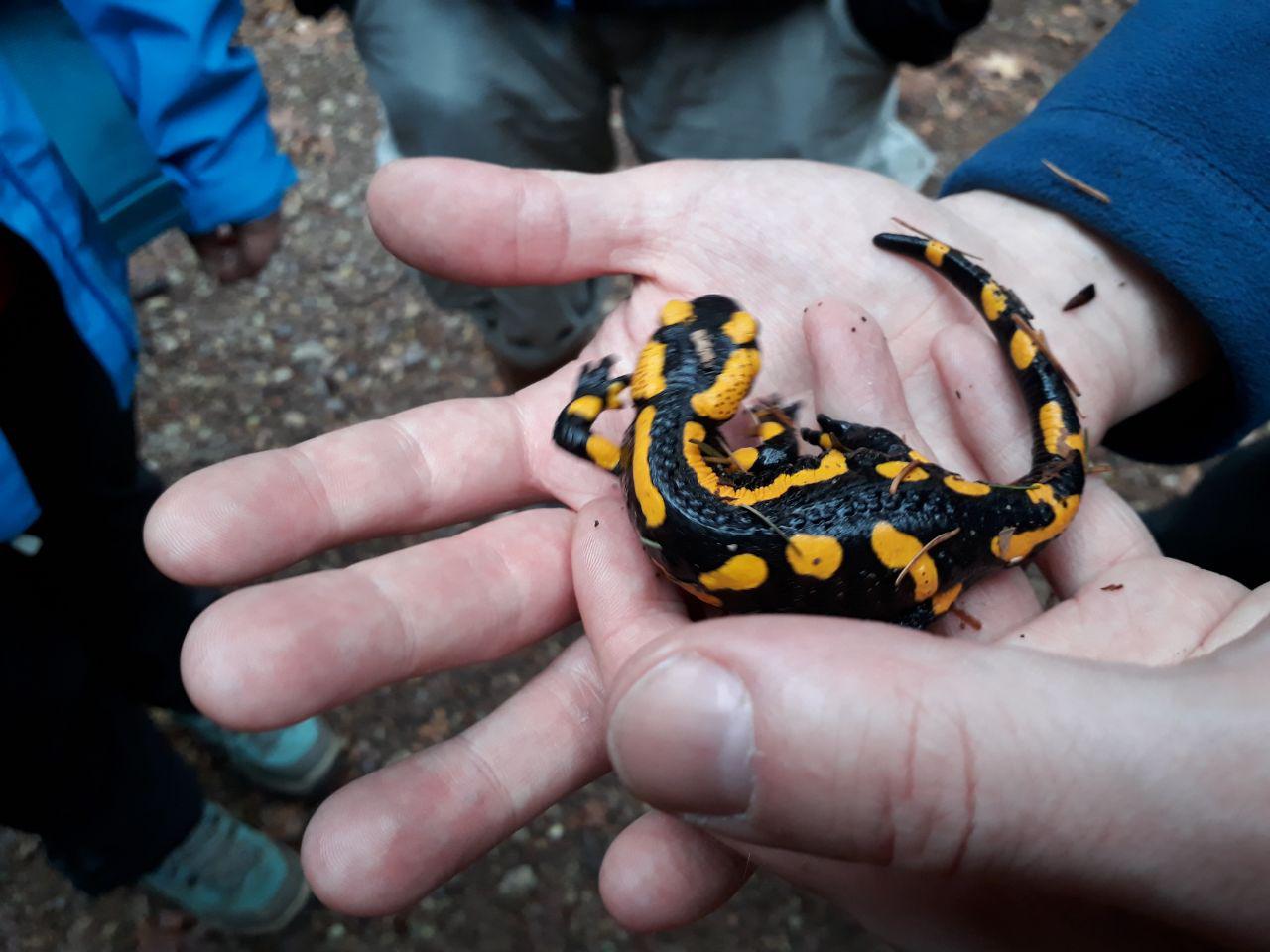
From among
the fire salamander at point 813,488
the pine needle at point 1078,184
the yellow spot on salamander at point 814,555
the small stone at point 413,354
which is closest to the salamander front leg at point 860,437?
the fire salamander at point 813,488

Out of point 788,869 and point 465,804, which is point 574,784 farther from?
point 788,869

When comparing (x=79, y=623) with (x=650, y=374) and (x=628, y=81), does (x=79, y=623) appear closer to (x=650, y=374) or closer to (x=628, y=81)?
(x=650, y=374)

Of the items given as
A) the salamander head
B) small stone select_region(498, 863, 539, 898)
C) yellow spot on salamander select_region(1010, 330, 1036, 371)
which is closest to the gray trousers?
the salamander head

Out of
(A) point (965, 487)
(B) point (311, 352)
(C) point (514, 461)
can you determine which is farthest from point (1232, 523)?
(B) point (311, 352)

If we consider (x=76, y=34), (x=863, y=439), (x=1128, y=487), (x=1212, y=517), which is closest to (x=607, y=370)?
(x=863, y=439)

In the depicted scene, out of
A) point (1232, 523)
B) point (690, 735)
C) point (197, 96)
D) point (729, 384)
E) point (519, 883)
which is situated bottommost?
point (519, 883)

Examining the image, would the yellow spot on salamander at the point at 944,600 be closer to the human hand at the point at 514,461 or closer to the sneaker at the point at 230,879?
the human hand at the point at 514,461

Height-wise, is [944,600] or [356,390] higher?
[944,600]
